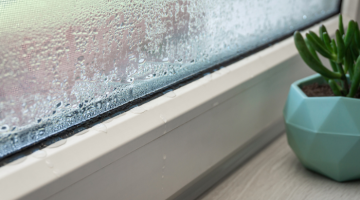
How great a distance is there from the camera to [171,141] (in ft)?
1.03

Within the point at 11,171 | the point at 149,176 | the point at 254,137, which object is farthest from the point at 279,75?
the point at 11,171

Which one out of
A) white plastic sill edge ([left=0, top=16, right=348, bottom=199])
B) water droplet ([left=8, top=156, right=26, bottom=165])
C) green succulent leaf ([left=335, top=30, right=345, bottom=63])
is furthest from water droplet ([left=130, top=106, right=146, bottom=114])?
green succulent leaf ([left=335, top=30, right=345, bottom=63])

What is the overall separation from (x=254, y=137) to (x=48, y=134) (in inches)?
11.4

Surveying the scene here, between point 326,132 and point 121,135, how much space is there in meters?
0.22

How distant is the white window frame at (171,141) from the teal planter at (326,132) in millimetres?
63

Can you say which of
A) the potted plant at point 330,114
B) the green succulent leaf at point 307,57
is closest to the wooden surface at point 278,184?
the potted plant at point 330,114

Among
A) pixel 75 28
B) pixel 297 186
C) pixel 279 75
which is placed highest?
pixel 75 28

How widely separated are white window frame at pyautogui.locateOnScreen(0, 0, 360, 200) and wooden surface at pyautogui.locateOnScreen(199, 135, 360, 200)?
2cm

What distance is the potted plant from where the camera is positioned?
335 millimetres

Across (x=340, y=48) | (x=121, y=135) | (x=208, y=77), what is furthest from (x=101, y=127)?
(x=340, y=48)

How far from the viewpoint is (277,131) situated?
508mm

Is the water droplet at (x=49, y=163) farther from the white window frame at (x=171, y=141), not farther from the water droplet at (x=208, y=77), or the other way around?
the water droplet at (x=208, y=77)

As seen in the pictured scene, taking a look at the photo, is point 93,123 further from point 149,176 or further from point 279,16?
point 279,16

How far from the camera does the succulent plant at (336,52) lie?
0.34 metres
